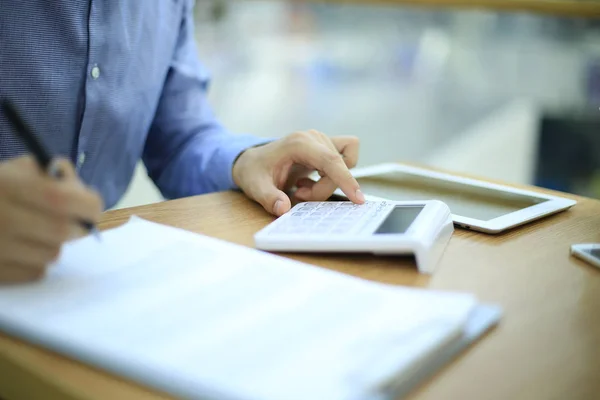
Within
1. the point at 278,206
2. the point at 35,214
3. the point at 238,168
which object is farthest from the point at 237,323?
the point at 238,168

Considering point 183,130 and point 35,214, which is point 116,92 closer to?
point 183,130

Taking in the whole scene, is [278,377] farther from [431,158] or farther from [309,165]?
[431,158]

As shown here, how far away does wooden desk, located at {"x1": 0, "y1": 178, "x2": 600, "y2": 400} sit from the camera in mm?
348

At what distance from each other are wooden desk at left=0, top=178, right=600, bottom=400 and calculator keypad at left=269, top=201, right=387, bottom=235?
0.03 m

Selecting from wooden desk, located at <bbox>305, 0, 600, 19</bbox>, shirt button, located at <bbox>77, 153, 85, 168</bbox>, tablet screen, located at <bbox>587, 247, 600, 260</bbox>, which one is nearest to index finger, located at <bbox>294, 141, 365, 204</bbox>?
tablet screen, located at <bbox>587, 247, 600, 260</bbox>

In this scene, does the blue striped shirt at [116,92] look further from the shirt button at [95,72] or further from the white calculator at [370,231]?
the white calculator at [370,231]

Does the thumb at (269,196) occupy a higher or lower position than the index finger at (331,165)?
lower

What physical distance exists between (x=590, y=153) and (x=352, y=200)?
120 centimetres

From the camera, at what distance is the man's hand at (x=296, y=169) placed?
642 mm

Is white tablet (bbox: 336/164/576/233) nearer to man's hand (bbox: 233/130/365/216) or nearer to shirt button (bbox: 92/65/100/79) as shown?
man's hand (bbox: 233/130/365/216)

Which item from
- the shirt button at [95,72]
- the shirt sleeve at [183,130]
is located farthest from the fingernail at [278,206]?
the shirt button at [95,72]

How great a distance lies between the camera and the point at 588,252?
55 centimetres

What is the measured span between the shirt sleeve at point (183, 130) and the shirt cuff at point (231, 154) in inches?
1.5

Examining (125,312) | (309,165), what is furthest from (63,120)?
(125,312)
